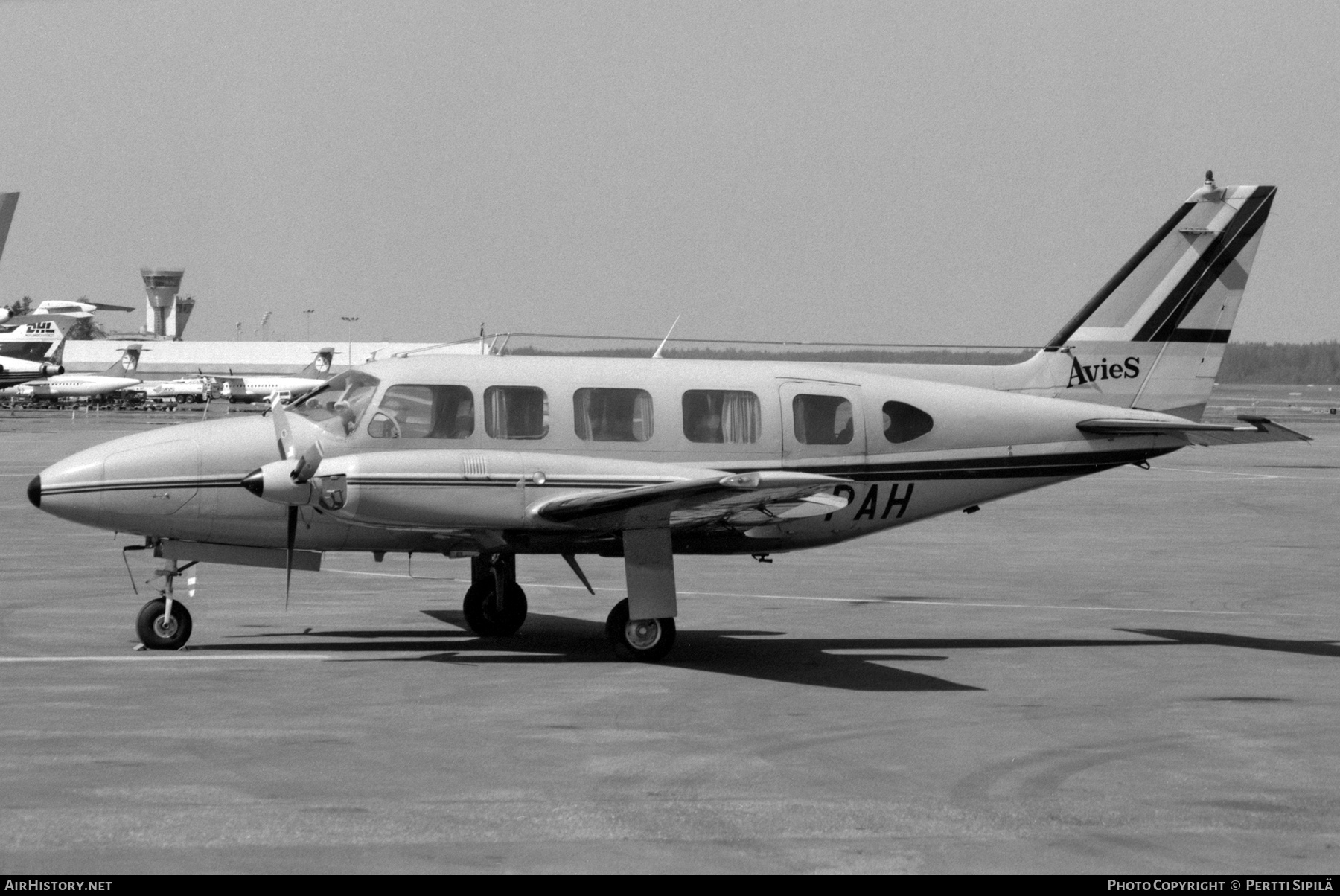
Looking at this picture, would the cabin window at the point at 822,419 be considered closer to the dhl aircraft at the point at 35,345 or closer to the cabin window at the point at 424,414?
the cabin window at the point at 424,414

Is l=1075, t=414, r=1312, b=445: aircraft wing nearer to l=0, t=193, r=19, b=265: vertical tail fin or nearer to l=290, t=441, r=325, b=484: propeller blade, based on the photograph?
l=290, t=441, r=325, b=484: propeller blade

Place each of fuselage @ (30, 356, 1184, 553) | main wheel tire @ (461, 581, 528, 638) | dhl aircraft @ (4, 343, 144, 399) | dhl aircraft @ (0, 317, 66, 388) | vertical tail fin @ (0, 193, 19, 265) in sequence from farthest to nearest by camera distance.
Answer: dhl aircraft @ (4, 343, 144, 399) < dhl aircraft @ (0, 317, 66, 388) < vertical tail fin @ (0, 193, 19, 265) < main wheel tire @ (461, 581, 528, 638) < fuselage @ (30, 356, 1184, 553)

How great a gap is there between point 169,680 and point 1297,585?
16.1 metres

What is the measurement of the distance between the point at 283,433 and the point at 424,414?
1403 millimetres

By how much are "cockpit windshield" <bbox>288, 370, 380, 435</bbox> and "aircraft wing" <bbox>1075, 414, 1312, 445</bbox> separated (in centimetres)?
788

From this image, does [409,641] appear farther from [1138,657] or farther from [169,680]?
[1138,657]

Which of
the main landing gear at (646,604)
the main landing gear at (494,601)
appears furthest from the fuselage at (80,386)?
the main landing gear at (646,604)

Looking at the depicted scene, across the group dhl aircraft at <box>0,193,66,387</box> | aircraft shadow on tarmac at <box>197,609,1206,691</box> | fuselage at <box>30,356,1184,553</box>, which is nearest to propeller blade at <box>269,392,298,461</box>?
fuselage at <box>30,356,1184,553</box>

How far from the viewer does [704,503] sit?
1401 centimetres

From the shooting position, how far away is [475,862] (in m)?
7.91

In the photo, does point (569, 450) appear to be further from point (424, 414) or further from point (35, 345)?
point (35, 345)

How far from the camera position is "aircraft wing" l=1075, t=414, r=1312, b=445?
53.9ft

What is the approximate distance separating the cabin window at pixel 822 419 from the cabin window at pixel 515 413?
2729 mm
